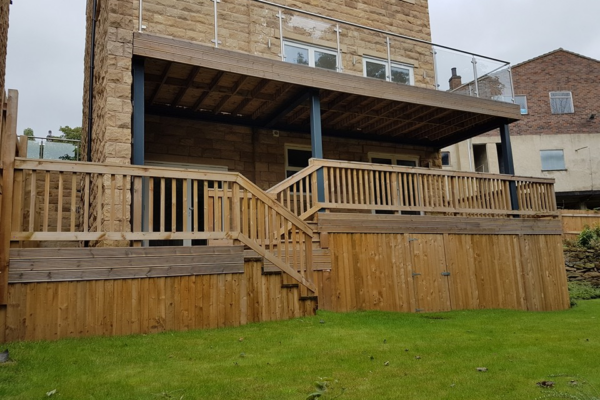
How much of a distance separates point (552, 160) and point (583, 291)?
18.0 m

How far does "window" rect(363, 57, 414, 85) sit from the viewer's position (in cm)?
1254

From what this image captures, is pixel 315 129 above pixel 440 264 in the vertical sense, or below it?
above

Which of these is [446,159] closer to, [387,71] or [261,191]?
[387,71]

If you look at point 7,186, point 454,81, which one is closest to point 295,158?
point 454,81

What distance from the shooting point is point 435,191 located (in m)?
10.7

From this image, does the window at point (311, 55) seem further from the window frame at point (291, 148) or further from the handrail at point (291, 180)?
the handrail at point (291, 180)

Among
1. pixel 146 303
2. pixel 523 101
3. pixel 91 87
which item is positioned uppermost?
pixel 523 101

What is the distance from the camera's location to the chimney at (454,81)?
12.2 m

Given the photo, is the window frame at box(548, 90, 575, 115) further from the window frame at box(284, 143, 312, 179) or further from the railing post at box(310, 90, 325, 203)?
the railing post at box(310, 90, 325, 203)

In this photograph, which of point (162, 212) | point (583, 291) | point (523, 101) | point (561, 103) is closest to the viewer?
point (162, 212)

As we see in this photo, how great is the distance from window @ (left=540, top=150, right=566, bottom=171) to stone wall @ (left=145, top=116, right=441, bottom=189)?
2067cm

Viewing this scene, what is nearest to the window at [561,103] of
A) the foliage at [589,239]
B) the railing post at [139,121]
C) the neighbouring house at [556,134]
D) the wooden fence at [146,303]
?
the neighbouring house at [556,134]

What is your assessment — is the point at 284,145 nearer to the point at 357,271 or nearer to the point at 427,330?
the point at 357,271

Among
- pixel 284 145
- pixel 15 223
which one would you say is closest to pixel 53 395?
pixel 15 223
